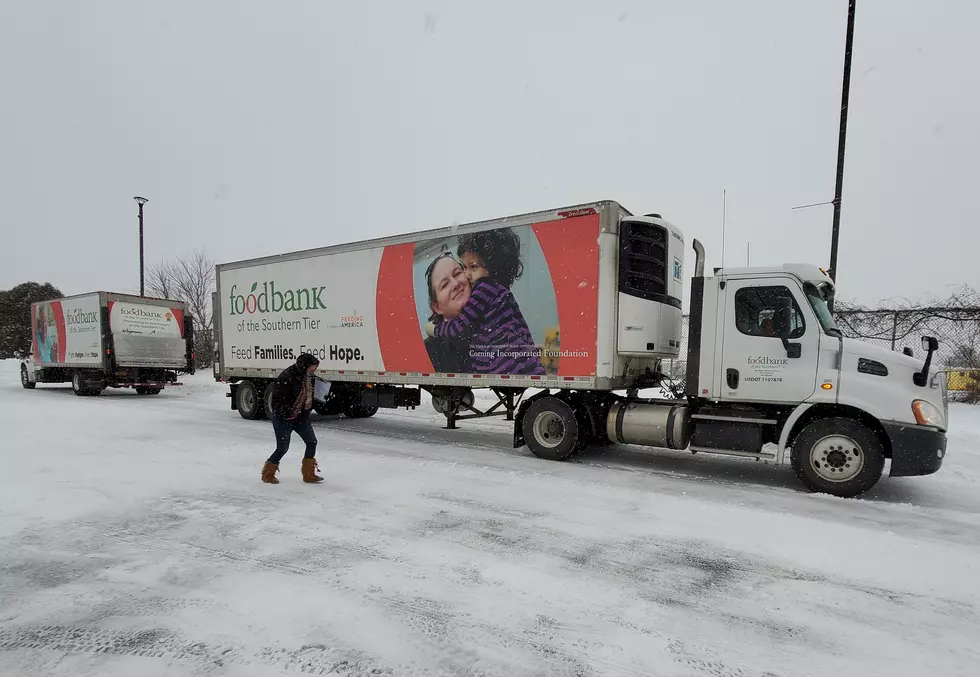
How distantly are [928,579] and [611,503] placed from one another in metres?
2.69

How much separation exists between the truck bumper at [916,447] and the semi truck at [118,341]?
65.6ft

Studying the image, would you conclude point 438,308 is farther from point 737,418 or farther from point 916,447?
point 916,447

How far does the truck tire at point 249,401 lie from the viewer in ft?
38.9

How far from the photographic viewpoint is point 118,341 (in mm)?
→ 17219

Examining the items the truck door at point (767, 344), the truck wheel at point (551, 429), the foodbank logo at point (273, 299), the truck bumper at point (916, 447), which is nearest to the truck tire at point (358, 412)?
the foodbank logo at point (273, 299)

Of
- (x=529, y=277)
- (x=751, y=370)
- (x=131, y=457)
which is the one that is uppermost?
(x=529, y=277)

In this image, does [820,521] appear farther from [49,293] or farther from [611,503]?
[49,293]

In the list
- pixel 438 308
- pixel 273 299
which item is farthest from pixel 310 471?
pixel 273 299

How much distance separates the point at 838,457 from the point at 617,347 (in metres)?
2.90

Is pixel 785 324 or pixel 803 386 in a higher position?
pixel 785 324

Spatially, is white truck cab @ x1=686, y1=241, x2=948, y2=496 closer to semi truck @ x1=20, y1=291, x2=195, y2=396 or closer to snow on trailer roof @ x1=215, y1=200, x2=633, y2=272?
snow on trailer roof @ x1=215, y1=200, x2=633, y2=272

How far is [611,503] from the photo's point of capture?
575 cm

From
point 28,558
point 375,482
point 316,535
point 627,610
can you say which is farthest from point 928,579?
point 28,558

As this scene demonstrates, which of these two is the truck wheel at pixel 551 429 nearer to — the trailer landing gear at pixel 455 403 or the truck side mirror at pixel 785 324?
the trailer landing gear at pixel 455 403
